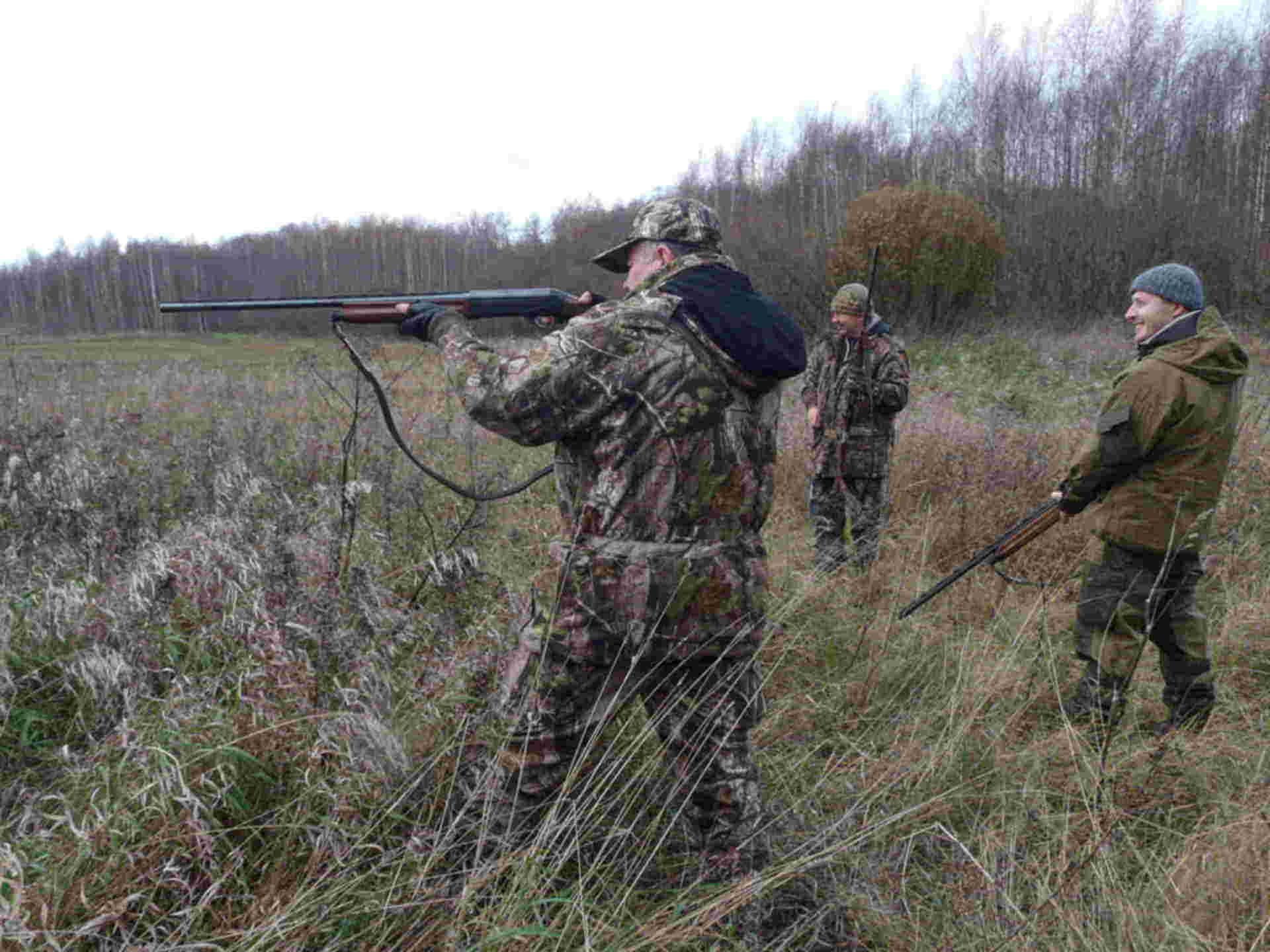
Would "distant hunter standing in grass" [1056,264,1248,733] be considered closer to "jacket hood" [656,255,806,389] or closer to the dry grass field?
the dry grass field

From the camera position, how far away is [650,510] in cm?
206

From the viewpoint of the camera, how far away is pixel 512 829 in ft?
6.91

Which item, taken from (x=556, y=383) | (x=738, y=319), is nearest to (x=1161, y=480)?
(x=738, y=319)

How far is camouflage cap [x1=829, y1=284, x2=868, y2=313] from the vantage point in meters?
5.23

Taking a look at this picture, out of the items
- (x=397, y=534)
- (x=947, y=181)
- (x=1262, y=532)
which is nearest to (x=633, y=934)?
(x=397, y=534)

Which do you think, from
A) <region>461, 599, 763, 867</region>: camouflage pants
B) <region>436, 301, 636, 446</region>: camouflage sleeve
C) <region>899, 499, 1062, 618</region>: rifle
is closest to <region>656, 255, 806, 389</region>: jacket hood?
<region>436, 301, 636, 446</region>: camouflage sleeve

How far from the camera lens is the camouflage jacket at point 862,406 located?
209 inches

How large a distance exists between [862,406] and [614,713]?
368 cm

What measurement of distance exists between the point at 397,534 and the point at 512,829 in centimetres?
265

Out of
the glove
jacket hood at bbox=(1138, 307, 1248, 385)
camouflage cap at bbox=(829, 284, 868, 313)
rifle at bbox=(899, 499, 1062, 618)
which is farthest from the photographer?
camouflage cap at bbox=(829, 284, 868, 313)

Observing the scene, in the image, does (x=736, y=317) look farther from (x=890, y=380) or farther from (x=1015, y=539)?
(x=890, y=380)

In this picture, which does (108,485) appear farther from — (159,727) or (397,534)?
(159,727)

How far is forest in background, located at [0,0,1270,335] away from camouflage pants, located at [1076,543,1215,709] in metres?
14.2

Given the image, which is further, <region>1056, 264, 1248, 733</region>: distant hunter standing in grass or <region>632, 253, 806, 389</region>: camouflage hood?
<region>1056, 264, 1248, 733</region>: distant hunter standing in grass
